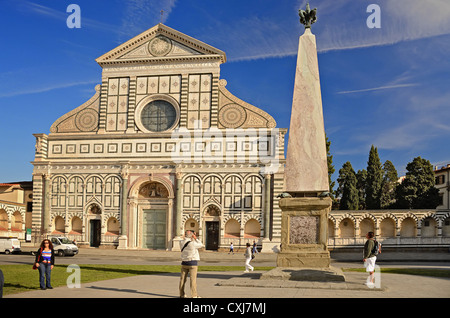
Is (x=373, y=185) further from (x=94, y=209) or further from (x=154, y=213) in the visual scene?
(x=94, y=209)

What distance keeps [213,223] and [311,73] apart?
26738mm

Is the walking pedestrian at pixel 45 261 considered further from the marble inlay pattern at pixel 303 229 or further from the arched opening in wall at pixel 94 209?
the arched opening in wall at pixel 94 209

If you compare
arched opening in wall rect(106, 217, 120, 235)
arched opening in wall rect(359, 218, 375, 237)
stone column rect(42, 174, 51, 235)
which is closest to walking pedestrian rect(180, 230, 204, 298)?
arched opening in wall rect(106, 217, 120, 235)

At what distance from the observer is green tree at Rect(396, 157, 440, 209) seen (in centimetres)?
5150

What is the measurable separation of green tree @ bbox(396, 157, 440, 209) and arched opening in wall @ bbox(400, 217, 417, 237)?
5834mm

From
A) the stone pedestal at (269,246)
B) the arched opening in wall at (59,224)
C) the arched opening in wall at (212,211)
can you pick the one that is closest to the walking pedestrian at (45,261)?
the stone pedestal at (269,246)

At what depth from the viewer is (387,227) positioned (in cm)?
4644

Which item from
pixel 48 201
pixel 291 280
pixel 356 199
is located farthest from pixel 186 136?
pixel 291 280

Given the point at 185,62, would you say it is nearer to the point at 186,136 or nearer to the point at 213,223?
the point at 186,136

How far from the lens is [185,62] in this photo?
140 ft

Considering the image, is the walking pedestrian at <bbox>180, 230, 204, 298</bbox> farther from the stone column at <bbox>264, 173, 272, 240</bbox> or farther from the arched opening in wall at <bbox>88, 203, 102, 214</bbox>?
the arched opening in wall at <bbox>88, 203, 102, 214</bbox>

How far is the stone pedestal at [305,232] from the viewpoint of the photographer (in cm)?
1471

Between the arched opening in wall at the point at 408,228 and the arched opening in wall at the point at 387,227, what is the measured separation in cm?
91
